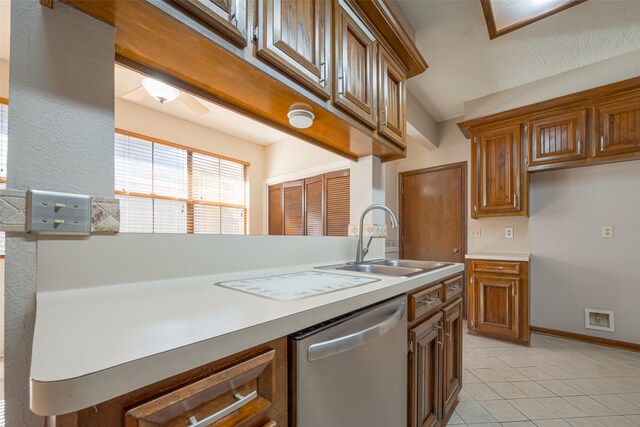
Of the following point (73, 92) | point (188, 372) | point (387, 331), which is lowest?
point (387, 331)

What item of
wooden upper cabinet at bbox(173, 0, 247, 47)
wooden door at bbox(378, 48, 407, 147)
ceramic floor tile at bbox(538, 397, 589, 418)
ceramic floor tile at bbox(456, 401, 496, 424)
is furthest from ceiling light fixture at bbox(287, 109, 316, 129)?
ceramic floor tile at bbox(538, 397, 589, 418)

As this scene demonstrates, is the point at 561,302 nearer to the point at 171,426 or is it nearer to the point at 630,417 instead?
the point at 630,417

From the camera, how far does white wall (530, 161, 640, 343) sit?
100 inches

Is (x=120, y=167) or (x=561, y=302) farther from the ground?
(x=120, y=167)

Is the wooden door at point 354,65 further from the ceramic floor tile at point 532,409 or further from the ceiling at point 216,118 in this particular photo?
the ceramic floor tile at point 532,409

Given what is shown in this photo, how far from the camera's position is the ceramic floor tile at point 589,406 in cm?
168

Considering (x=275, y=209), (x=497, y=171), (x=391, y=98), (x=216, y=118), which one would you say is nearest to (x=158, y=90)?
(x=216, y=118)

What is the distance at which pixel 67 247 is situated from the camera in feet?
2.50

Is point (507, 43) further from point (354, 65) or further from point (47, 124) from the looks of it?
point (47, 124)

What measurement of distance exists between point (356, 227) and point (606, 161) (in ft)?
7.38

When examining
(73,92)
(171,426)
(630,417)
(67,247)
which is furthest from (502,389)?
(73,92)

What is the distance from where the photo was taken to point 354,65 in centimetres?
147

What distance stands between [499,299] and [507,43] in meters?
2.28

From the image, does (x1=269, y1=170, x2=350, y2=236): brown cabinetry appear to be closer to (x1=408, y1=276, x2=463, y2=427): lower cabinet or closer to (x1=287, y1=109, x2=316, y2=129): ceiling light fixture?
(x1=408, y1=276, x2=463, y2=427): lower cabinet
